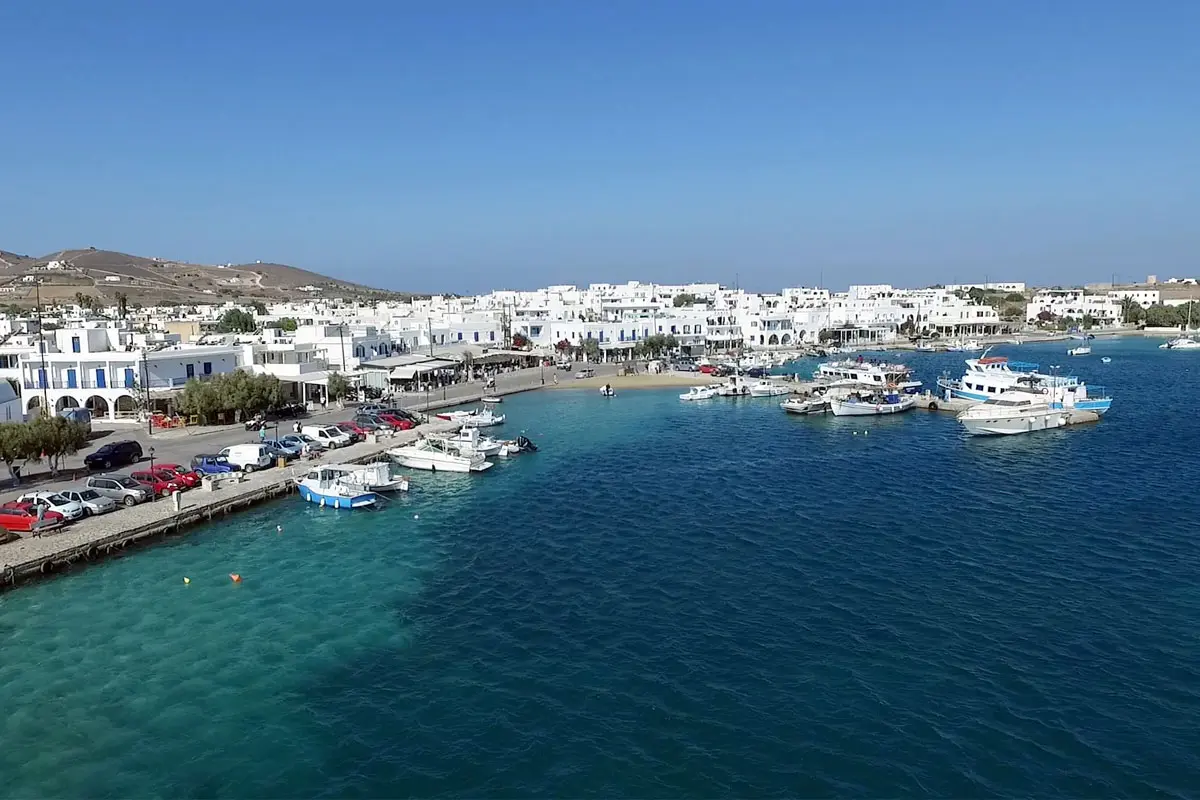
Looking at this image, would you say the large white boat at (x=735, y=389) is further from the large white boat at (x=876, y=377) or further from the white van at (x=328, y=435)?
the white van at (x=328, y=435)

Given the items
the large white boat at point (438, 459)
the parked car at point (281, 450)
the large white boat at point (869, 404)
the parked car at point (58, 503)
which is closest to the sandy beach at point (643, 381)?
the large white boat at point (869, 404)

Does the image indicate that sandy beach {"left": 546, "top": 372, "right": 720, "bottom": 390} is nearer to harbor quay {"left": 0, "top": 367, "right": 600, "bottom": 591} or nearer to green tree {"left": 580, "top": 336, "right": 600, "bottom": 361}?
green tree {"left": 580, "top": 336, "right": 600, "bottom": 361}

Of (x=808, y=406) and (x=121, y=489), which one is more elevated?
(x=121, y=489)

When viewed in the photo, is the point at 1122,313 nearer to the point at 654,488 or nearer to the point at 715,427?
the point at 715,427

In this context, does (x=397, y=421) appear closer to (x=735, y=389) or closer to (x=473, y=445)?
(x=473, y=445)

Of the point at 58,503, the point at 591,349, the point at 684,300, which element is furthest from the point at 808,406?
the point at 684,300

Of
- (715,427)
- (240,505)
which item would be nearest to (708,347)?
(715,427)
